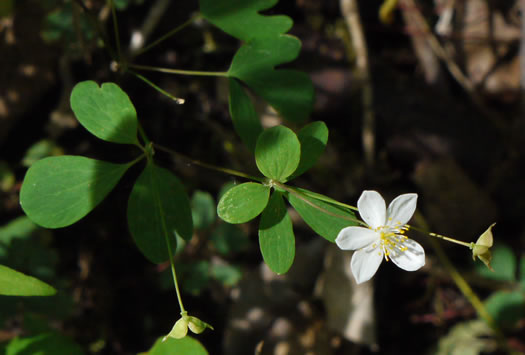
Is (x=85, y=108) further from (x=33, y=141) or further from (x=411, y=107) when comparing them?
(x=411, y=107)

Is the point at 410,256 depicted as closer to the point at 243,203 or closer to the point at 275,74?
the point at 243,203

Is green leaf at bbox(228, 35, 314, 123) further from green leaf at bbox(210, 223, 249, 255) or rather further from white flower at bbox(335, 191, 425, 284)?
green leaf at bbox(210, 223, 249, 255)

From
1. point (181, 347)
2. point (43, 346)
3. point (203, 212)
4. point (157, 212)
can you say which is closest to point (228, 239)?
point (203, 212)

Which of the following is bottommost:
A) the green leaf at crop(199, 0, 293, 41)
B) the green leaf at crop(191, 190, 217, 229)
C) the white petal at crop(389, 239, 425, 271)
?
the green leaf at crop(191, 190, 217, 229)

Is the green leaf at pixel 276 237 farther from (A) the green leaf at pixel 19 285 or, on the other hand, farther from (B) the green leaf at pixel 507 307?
(B) the green leaf at pixel 507 307


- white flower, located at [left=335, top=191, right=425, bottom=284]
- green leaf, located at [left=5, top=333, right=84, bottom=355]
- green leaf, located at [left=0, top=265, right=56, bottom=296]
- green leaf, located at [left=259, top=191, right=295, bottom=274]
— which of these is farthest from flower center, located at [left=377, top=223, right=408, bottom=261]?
green leaf, located at [left=5, top=333, right=84, bottom=355]

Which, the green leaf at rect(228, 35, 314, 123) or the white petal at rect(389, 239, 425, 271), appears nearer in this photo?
the white petal at rect(389, 239, 425, 271)

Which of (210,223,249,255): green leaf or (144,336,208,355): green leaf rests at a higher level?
(144,336,208,355): green leaf

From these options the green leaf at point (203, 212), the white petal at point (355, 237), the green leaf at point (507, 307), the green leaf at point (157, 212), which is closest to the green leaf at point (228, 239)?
the green leaf at point (203, 212)
